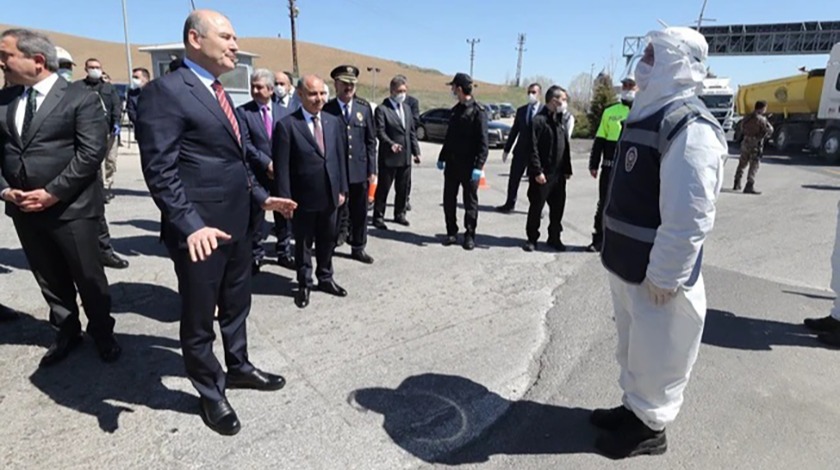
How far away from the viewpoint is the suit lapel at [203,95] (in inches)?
99.1

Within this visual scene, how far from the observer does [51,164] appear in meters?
3.13

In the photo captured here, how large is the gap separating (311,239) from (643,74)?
122 inches

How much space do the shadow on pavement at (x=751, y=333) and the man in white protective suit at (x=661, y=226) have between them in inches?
68.2

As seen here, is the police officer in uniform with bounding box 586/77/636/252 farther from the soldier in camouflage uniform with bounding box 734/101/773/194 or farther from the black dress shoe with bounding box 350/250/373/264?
the soldier in camouflage uniform with bounding box 734/101/773/194

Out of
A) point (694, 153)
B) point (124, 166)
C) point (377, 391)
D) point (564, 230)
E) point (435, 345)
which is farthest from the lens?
point (124, 166)

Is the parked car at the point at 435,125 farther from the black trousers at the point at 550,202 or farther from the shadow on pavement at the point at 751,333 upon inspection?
the shadow on pavement at the point at 751,333

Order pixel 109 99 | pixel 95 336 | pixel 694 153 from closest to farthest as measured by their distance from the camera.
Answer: pixel 694 153 < pixel 95 336 < pixel 109 99

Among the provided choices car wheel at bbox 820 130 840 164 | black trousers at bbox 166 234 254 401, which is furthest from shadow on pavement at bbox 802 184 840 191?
black trousers at bbox 166 234 254 401

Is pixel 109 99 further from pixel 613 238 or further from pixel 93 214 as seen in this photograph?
pixel 613 238

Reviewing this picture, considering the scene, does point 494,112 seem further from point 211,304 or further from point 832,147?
point 211,304

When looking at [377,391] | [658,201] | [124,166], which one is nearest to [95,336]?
[377,391]

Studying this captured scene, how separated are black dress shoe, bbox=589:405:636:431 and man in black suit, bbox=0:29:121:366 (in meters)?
3.12

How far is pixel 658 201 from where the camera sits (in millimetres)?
2422

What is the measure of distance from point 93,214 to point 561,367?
10.8 feet
